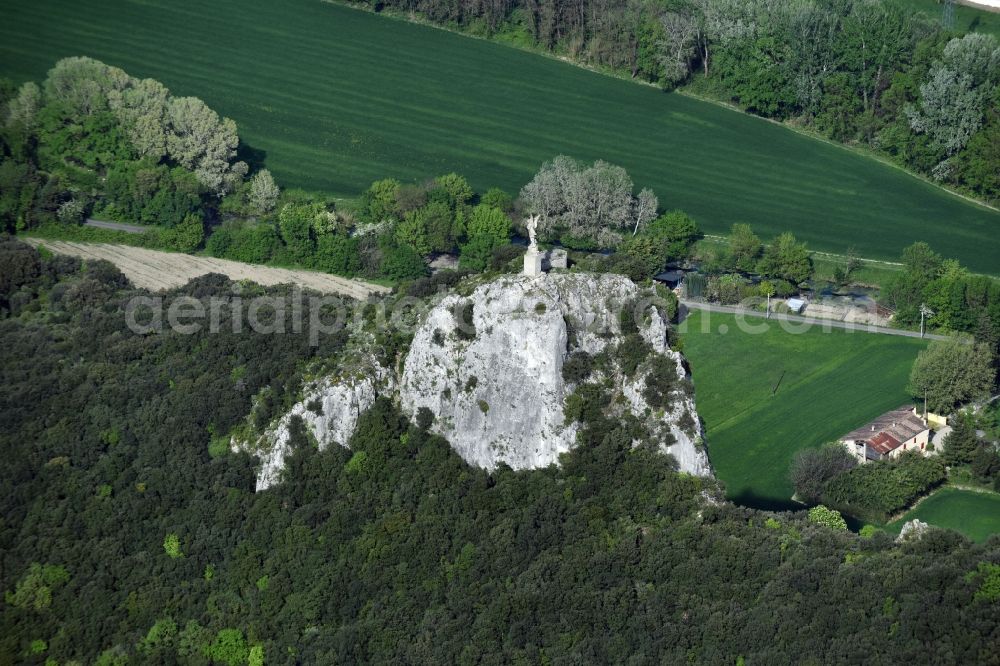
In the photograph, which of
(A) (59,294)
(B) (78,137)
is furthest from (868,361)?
(B) (78,137)

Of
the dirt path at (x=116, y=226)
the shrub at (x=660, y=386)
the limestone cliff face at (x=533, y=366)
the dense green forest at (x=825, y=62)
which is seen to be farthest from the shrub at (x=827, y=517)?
the dirt path at (x=116, y=226)

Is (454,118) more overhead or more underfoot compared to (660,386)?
more underfoot

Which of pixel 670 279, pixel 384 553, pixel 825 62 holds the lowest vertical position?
pixel 384 553

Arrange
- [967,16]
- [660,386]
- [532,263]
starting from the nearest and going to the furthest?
[532,263] → [660,386] → [967,16]

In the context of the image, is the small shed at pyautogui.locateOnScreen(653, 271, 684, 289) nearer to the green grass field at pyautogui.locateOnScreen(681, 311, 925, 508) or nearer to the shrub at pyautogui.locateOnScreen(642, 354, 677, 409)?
the green grass field at pyautogui.locateOnScreen(681, 311, 925, 508)

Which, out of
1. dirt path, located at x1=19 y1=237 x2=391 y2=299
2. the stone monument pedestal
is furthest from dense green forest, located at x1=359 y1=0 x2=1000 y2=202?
the stone monument pedestal

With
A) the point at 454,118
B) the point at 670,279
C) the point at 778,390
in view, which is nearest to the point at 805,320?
the point at 778,390

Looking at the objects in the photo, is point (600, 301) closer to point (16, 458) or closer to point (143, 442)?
point (143, 442)

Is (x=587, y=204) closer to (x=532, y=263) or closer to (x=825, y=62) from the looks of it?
(x=825, y=62)
